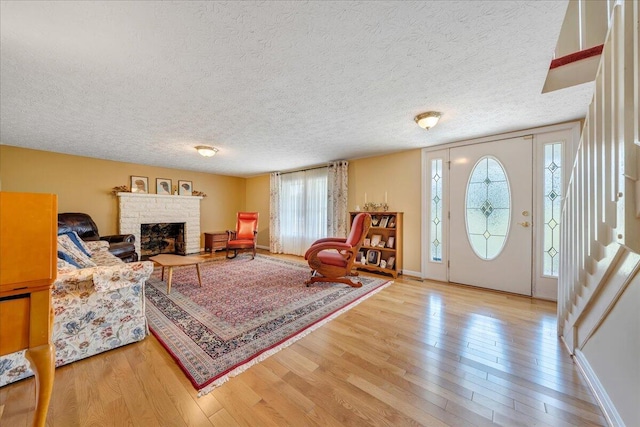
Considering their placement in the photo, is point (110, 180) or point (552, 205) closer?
point (552, 205)

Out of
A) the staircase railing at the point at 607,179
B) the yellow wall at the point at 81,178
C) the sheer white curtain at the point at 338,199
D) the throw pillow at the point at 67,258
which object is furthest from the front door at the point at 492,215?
the yellow wall at the point at 81,178

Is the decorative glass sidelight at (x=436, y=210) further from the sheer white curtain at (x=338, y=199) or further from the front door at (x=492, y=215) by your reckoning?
the sheer white curtain at (x=338, y=199)

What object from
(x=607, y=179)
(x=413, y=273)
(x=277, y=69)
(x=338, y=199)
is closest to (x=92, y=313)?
(x=277, y=69)

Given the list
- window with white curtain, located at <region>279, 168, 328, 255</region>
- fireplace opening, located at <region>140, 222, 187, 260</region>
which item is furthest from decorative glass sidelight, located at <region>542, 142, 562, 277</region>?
fireplace opening, located at <region>140, 222, 187, 260</region>

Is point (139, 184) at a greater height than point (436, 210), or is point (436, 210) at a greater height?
point (139, 184)

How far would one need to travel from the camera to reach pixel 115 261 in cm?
299

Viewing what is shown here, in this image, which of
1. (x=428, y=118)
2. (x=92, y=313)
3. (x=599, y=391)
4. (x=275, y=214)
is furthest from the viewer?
(x=275, y=214)

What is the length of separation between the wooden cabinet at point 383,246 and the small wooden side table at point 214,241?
3232 mm

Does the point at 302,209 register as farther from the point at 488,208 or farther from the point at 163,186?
the point at 488,208

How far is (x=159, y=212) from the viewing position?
524 cm

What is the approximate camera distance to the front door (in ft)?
9.69

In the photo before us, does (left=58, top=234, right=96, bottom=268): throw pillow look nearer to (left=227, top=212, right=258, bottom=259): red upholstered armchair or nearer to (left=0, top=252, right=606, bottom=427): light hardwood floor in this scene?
(left=0, top=252, right=606, bottom=427): light hardwood floor

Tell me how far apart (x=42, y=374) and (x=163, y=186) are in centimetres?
535

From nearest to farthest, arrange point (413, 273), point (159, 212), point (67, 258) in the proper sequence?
1. point (67, 258)
2. point (413, 273)
3. point (159, 212)
